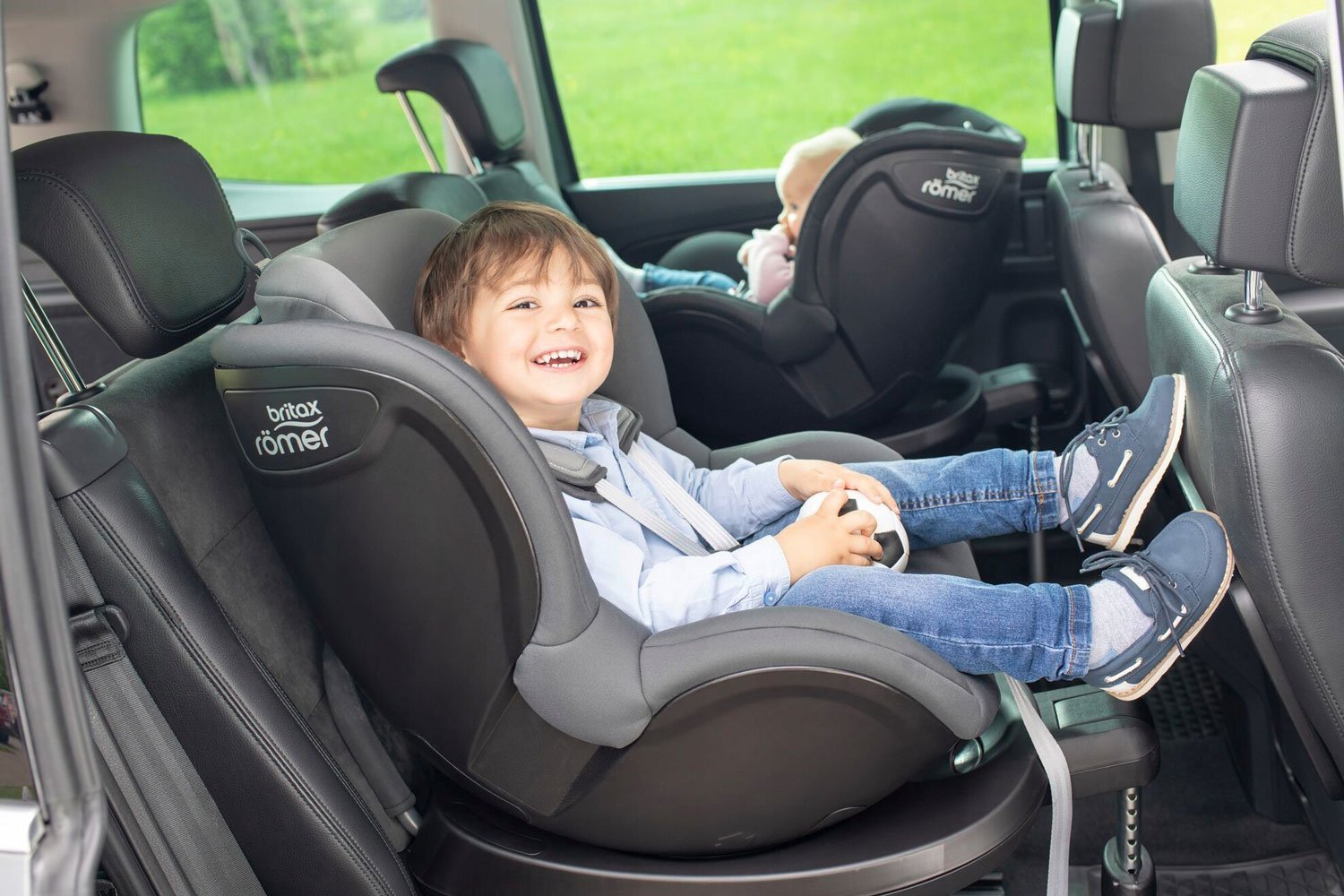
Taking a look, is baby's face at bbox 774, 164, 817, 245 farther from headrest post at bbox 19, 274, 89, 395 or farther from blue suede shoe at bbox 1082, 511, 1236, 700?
headrest post at bbox 19, 274, 89, 395

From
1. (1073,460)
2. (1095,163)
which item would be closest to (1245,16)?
(1095,163)

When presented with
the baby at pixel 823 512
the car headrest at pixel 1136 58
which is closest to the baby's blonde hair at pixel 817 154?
the car headrest at pixel 1136 58

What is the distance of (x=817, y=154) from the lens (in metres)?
2.95

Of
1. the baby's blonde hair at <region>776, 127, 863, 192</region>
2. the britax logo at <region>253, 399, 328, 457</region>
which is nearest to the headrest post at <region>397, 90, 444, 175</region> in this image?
the baby's blonde hair at <region>776, 127, 863, 192</region>

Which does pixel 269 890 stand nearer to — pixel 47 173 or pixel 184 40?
pixel 47 173

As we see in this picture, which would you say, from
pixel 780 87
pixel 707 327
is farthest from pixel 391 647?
pixel 780 87

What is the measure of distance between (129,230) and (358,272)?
0.83 feet

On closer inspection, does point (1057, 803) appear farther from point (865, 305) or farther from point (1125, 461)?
point (865, 305)

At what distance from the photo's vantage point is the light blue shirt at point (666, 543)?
146cm

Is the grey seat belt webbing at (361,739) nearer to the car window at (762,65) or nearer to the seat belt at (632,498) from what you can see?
the seat belt at (632,498)

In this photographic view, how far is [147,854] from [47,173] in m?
0.71

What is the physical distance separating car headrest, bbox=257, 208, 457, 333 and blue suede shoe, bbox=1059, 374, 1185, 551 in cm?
94

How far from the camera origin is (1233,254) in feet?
4.31

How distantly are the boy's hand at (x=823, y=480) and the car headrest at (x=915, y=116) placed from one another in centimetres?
143
